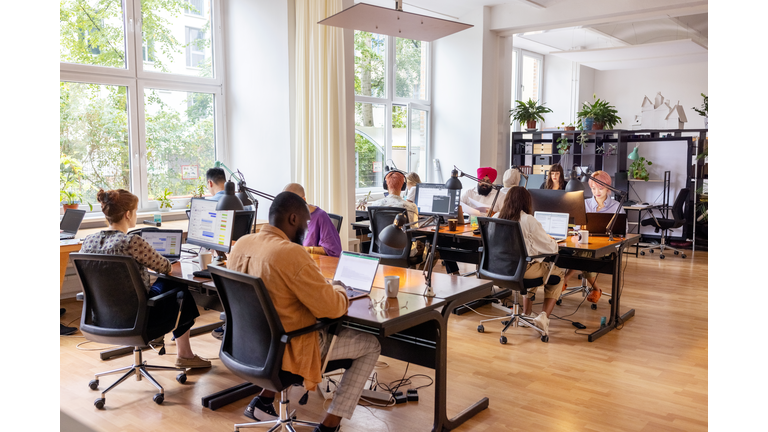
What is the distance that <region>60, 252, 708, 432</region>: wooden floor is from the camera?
10.00 ft

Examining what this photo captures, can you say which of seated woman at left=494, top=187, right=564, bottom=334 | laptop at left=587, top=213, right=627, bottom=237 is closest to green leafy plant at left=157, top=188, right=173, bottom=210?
seated woman at left=494, top=187, right=564, bottom=334

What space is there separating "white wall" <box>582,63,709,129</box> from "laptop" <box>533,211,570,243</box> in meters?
8.10

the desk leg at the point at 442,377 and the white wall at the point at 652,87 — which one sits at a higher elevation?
the white wall at the point at 652,87

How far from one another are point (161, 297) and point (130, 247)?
333 mm

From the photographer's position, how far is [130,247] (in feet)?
10.4

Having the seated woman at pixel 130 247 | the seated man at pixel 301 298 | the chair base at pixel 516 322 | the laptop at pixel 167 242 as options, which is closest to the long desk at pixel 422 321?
the seated man at pixel 301 298

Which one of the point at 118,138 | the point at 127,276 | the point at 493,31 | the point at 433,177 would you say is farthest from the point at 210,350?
the point at 493,31

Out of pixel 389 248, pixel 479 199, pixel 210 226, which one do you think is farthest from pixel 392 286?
pixel 479 199

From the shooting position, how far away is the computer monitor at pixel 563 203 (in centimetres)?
506

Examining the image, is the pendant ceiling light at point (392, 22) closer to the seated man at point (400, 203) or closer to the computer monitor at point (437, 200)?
the seated man at point (400, 203)

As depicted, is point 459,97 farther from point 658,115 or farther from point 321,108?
point 658,115

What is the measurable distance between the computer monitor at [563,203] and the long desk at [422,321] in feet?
7.05
